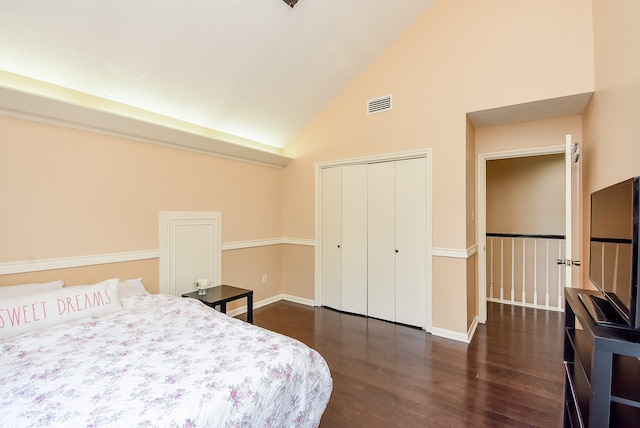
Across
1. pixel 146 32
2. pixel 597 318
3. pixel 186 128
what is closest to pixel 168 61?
pixel 146 32

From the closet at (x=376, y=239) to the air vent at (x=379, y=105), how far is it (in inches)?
25.2

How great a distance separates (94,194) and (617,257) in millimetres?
3443

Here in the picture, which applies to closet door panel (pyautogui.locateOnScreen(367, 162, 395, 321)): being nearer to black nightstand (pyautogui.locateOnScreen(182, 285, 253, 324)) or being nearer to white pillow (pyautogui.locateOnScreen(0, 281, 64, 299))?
black nightstand (pyautogui.locateOnScreen(182, 285, 253, 324))

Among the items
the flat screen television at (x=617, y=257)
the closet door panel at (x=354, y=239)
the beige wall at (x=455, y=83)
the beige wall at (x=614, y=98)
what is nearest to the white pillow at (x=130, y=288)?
the closet door panel at (x=354, y=239)

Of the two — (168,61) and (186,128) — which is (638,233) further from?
(186,128)

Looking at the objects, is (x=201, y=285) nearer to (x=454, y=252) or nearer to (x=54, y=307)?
(x=54, y=307)

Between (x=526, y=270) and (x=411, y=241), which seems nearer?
(x=411, y=241)

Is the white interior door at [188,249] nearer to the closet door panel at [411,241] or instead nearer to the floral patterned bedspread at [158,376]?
the floral patterned bedspread at [158,376]

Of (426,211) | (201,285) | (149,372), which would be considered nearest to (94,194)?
(201,285)

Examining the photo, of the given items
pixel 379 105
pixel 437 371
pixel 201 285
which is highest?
pixel 379 105

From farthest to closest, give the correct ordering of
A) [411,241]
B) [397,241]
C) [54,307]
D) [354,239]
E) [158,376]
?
1. [354,239]
2. [397,241]
3. [411,241]
4. [54,307]
5. [158,376]

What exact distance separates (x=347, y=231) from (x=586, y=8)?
3004 mm

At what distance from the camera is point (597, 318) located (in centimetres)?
121

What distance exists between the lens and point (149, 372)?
4.21ft
